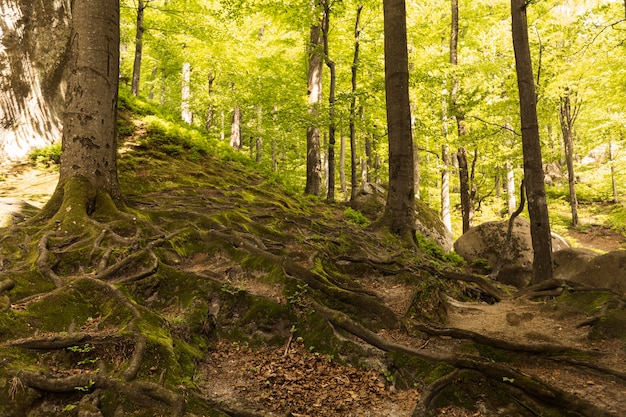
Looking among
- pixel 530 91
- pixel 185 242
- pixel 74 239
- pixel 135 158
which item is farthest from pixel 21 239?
pixel 530 91

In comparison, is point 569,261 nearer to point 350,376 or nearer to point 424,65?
point 350,376

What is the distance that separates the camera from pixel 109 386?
289 cm

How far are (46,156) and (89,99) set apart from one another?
4.14 meters

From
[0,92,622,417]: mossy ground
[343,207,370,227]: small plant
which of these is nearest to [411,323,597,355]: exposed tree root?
[0,92,622,417]: mossy ground

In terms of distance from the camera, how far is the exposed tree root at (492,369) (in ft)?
11.1

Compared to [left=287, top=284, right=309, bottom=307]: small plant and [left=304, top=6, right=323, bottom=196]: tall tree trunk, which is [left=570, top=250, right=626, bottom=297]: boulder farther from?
[left=304, top=6, right=323, bottom=196]: tall tree trunk

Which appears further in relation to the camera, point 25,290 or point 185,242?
point 185,242

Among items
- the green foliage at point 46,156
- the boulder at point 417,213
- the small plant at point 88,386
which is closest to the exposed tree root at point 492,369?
the small plant at point 88,386

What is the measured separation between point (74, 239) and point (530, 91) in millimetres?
9447

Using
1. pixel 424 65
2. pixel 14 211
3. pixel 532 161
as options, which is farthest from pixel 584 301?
pixel 424 65

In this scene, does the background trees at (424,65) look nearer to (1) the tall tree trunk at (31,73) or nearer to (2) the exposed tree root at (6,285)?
(1) the tall tree trunk at (31,73)

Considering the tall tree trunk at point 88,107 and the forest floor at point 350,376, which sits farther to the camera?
the tall tree trunk at point 88,107

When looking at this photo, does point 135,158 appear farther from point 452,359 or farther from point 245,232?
point 452,359

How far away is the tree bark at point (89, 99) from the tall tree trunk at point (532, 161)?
27.5ft
